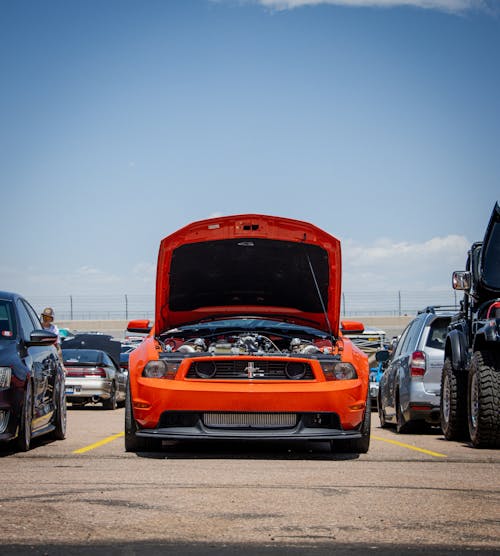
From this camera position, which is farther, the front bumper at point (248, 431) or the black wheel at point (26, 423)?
the black wheel at point (26, 423)

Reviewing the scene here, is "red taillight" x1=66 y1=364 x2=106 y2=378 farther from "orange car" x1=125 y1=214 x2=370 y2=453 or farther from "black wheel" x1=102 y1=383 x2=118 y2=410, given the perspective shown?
"orange car" x1=125 y1=214 x2=370 y2=453

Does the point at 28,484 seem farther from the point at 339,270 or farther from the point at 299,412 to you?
the point at 339,270

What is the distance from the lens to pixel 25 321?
11.2 metres

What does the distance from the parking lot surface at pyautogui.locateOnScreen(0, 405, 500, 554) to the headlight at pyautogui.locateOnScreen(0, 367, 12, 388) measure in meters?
0.63

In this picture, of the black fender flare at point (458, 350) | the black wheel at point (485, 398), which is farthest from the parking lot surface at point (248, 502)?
the black fender flare at point (458, 350)

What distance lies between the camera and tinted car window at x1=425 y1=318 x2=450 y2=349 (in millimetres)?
14520

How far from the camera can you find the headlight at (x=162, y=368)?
976 centimetres

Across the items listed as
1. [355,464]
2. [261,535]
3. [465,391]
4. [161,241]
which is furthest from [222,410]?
[261,535]

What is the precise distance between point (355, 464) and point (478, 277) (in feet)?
11.0

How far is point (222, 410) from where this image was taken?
376 inches

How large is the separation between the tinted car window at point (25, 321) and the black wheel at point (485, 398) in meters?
4.40

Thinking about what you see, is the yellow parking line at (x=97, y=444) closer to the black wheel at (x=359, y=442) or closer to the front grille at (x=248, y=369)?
the front grille at (x=248, y=369)

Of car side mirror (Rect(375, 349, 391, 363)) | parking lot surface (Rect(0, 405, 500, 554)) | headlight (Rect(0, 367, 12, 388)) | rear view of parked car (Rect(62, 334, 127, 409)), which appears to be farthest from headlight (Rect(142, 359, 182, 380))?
rear view of parked car (Rect(62, 334, 127, 409))

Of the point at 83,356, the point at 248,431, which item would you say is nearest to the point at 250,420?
the point at 248,431
